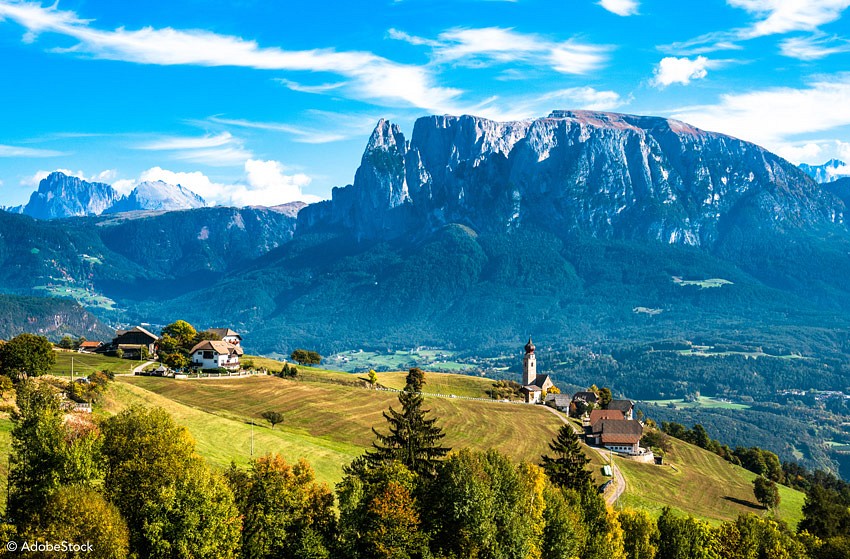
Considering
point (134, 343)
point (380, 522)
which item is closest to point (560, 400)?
point (134, 343)

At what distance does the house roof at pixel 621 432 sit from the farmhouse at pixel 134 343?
8580cm

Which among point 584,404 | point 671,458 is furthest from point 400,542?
point 584,404

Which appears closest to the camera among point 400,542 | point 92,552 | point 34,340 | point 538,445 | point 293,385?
point 92,552

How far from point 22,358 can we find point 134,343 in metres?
61.6

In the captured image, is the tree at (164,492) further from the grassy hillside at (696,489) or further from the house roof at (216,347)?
the house roof at (216,347)

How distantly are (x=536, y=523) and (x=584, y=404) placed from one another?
11424cm

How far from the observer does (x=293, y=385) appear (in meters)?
129

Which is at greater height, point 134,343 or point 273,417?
point 134,343

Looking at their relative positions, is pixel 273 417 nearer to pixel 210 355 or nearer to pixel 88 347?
pixel 210 355

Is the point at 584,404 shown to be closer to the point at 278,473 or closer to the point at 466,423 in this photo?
the point at 466,423

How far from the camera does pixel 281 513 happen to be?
4988cm

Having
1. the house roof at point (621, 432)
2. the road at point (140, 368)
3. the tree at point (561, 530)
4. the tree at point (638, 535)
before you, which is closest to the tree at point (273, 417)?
the road at point (140, 368)

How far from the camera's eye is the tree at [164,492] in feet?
147

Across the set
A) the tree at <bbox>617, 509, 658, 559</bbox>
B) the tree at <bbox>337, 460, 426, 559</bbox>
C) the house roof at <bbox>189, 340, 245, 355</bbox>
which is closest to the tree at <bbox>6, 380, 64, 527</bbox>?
the tree at <bbox>337, 460, 426, 559</bbox>
